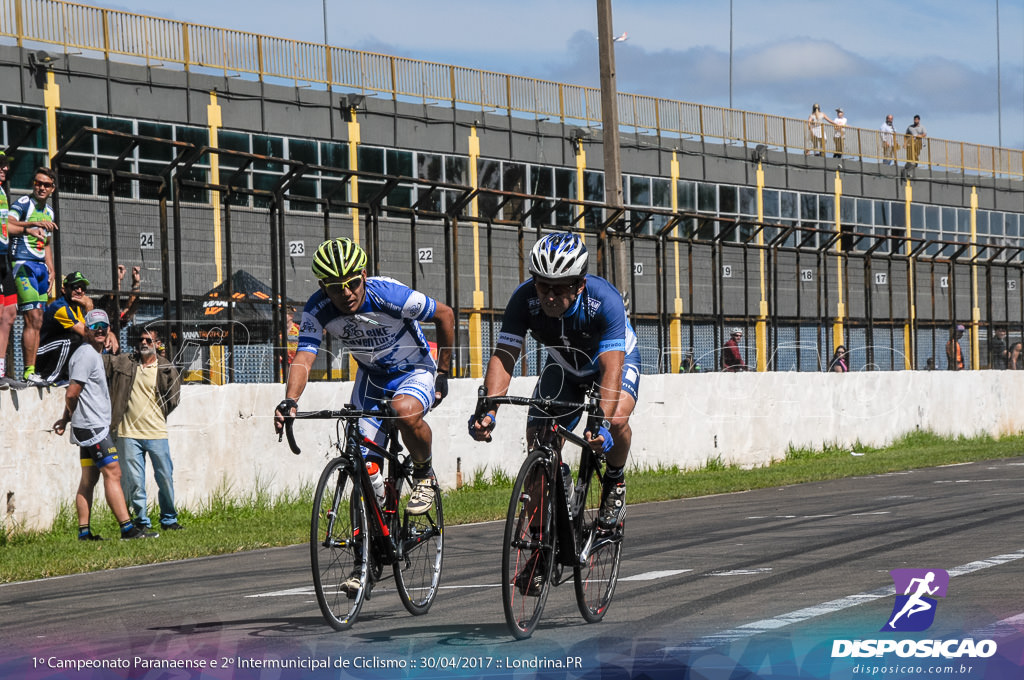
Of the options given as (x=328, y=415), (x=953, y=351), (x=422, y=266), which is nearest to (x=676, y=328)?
(x=422, y=266)

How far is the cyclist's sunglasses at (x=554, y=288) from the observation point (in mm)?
7230

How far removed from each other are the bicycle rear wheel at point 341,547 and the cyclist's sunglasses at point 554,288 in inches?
50.9

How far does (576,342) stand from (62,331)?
7429mm

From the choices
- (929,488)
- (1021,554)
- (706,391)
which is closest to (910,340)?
(706,391)

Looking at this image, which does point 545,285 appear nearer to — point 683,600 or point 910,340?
A: point 683,600

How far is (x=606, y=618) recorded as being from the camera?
731 centimetres

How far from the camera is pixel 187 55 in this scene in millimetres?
33062

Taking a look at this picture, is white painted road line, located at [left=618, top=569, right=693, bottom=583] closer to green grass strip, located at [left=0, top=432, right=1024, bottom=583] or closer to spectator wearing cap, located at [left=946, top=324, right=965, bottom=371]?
green grass strip, located at [left=0, top=432, right=1024, bottom=583]

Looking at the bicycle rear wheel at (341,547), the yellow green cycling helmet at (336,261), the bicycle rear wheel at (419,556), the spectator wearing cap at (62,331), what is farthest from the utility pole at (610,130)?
the bicycle rear wheel at (341,547)

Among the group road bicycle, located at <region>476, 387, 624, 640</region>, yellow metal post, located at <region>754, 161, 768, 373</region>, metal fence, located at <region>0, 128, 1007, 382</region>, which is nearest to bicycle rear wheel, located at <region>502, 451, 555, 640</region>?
road bicycle, located at <region>476, 387, 624, 640</region>

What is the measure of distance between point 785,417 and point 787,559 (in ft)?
44.1

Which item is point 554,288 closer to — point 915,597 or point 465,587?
point 465,587

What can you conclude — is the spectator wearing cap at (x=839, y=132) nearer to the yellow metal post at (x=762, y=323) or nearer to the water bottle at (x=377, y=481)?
the yellow metal post at (x=762, y=323)

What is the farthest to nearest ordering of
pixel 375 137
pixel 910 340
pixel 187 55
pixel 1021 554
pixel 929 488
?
pixel 375 137 < pixel 187 55 < pixel 910 340 < pixel 929 488 < pixel 1021 554
